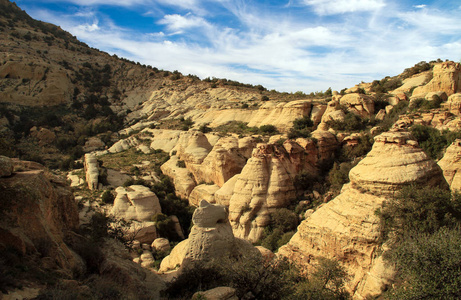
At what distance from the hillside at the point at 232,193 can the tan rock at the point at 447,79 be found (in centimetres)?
11

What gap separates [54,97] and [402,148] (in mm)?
50935

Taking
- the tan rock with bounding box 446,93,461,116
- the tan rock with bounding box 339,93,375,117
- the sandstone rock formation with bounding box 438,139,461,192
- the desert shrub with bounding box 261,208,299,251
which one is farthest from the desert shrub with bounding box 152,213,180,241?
the tan rock with bounding box 446,93,461,116

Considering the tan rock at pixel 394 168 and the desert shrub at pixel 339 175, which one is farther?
the desert shrub at pixel 339 175

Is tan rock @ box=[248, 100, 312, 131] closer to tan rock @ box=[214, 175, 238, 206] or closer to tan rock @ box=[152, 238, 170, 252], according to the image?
tan rock @ box=[214, 175, 238, 206]

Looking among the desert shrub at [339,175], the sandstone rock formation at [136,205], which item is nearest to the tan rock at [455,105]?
the desert shrub at [339,175]

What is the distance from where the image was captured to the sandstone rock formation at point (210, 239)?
34.7 feet

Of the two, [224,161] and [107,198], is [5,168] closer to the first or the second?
[107,198]

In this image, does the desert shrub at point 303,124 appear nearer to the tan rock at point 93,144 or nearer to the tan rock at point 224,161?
the tan rock at point 224,161

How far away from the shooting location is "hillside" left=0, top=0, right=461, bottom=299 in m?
7.63

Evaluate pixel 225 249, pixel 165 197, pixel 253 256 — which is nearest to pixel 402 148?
pixel 253 256

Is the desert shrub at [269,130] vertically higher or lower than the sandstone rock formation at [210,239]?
higher

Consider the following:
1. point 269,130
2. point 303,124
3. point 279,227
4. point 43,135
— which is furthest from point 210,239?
point 43,135

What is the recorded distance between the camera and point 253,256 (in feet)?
28.9

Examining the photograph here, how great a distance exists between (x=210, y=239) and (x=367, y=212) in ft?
19.0
